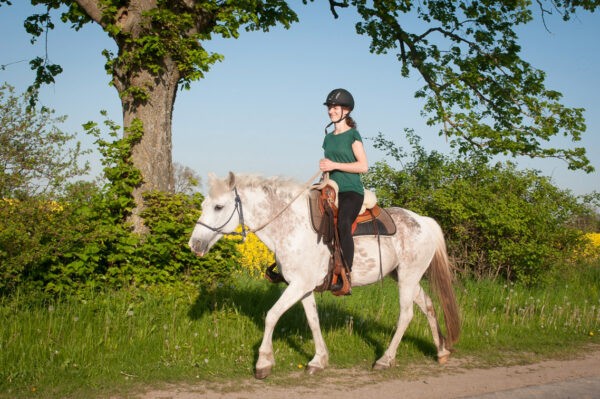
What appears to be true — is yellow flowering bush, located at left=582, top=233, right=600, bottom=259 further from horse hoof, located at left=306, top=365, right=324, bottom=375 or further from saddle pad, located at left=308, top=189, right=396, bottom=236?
horse hoof, located at left=306, top=365, right=324, bottom=375

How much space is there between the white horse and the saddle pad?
0.07 metres

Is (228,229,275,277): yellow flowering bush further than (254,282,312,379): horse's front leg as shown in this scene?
Yes

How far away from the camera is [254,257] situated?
12.7m

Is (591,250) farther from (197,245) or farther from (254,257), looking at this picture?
(197,245)

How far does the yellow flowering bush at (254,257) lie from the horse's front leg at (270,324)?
617cm

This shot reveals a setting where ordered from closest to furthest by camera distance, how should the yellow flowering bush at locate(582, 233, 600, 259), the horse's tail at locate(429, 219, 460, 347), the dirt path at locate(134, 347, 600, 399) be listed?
the dirt path at locate(134, 347, 600, 399) → the horse's tail at locate(429, 219, 460, 347) → the yellow flowering bush at locate(582, 233, 600, 259)

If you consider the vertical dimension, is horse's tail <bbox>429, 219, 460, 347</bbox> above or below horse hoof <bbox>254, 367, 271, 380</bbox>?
above

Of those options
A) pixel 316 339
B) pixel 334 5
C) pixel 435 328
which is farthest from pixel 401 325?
pixel 334 5

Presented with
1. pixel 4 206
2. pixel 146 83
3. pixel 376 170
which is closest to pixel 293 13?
pixel 146 83

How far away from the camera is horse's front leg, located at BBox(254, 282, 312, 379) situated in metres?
5.88

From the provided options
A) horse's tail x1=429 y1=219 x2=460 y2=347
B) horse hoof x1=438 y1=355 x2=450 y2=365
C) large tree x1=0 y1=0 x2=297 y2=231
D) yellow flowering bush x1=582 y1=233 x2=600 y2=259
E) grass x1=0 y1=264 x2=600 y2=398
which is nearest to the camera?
grass x1=0 y1=264 x2=600 y2=398

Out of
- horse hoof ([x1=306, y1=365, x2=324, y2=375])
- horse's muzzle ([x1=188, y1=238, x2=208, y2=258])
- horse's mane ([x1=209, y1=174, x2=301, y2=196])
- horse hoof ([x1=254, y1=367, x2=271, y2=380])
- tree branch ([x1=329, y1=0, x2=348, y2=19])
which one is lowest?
horse hoof ([x1=306, y1=365, x2=324, y2=375])

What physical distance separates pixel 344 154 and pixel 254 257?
681cm

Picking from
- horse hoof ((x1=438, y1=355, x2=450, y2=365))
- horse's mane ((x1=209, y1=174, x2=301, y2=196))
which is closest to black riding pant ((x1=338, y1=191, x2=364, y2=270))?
horse's mane ((x1=209, y1=174, x2=301, y2=196))
